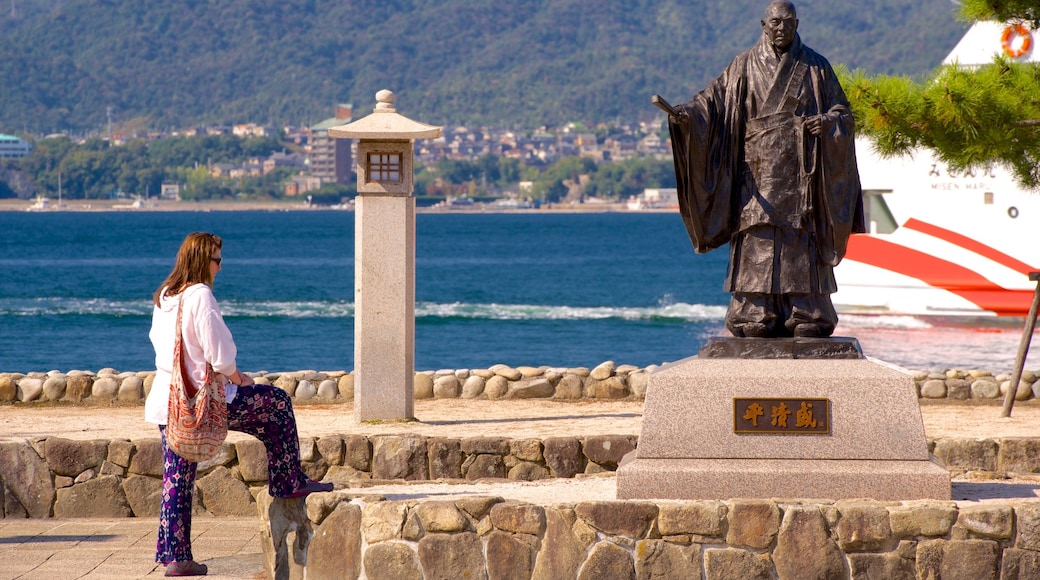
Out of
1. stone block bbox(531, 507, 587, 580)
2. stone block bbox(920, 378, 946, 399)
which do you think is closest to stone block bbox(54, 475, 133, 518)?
stone block bbox(531, 507, 587, 580)

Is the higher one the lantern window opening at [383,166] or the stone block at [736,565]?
the lantern window opening at [383,166]

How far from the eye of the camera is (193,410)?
6.33 metres

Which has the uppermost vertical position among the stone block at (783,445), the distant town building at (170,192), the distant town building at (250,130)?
the distant town building at (250,130)

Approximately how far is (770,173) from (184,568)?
351cm

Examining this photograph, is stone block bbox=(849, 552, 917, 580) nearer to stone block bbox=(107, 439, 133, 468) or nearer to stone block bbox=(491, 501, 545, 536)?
stone block bbox=(491, 501, 545, 536)

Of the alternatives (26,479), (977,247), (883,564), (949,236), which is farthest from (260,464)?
(977,247)

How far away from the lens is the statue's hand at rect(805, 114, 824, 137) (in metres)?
6.82

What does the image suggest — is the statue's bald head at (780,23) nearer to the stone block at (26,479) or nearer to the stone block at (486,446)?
the stone block at (486,446)

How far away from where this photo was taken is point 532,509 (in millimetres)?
6465

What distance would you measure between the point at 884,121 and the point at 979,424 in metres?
2.52

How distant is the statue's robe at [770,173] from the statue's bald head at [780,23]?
0.06 metres

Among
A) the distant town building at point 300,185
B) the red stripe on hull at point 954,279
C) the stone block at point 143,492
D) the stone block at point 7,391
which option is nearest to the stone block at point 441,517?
the stone block at point 143,492

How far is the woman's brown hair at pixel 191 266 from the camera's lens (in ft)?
A: 21.1

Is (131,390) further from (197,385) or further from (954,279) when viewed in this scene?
(954,279)
